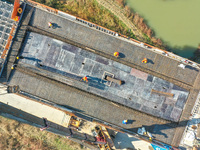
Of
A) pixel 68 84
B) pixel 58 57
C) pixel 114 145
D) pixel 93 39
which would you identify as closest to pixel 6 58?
pixel 58 57

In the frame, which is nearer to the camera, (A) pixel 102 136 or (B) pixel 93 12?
(A) pixel 102 136

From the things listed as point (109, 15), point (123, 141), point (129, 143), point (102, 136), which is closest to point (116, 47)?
point (109, 15)

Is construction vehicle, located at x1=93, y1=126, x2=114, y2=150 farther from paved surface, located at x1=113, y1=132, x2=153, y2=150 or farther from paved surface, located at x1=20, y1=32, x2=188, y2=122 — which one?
paved surface, located at x1=20, y1=32, x2=188, y2=122

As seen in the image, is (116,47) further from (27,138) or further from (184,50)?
(27,138)

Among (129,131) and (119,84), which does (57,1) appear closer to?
(119,84)

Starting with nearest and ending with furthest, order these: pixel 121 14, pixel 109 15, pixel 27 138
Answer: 1. pixel 27 138
2. pixel 109 15
3. pixel 121 14

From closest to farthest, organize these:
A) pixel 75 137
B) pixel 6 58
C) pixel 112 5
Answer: pixel 6 58 → pixel 75 137 → pixel 112 5

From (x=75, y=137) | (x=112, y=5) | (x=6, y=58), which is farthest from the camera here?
(x=112, y=5)
